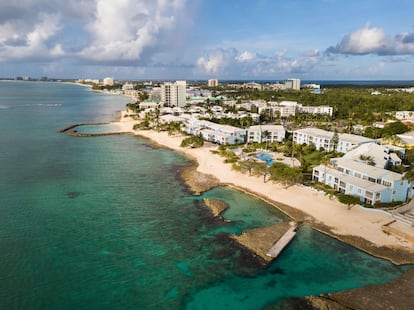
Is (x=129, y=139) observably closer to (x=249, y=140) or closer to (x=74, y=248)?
(x=249, y=140)

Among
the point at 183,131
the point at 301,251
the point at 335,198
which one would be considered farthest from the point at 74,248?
the point at 183,131

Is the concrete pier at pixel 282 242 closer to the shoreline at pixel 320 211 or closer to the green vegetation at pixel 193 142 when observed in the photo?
the shoreline at pixel 320 211

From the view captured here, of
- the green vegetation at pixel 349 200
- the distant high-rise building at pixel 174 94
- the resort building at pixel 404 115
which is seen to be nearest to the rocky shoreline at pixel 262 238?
the green vegetation at pixel 349 200

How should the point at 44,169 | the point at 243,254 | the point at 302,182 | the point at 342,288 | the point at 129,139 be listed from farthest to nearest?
1. the point at 129,139
2. the point at 44,169
3. the point at 302,182
4. the point at 243,254
5. the point at 342,288

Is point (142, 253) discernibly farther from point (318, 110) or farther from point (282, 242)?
point (318, 110)

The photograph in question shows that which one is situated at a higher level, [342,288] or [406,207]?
[406,207]

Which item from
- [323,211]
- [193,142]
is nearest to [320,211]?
[323,211]

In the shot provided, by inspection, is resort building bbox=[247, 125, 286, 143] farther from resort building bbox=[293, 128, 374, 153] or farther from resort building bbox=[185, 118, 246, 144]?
resort building bbox=[293, 128, 374, 153]
